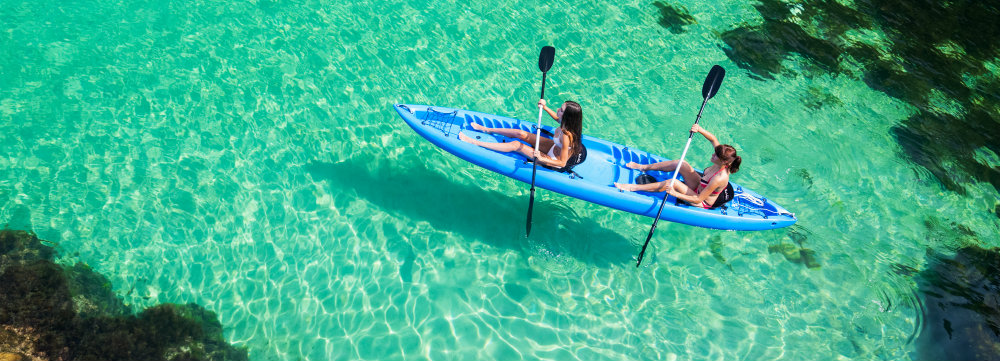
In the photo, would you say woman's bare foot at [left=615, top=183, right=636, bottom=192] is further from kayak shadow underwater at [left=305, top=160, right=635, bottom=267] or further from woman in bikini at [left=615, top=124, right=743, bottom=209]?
kayak shadow underwater at [left=305, top=160, right=635, bottom=267]

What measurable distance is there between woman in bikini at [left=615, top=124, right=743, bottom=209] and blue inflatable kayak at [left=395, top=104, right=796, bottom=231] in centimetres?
10

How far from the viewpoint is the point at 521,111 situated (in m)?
8.76

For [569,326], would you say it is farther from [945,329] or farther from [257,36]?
[257,36]

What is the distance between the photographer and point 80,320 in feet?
20.4

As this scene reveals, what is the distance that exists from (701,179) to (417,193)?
3605 millimetres

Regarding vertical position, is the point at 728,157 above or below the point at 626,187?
above

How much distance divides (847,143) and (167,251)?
32.0 ft

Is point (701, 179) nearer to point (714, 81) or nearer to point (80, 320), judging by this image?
point (714, 81)

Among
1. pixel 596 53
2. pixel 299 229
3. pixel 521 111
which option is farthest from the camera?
pixel 596 53

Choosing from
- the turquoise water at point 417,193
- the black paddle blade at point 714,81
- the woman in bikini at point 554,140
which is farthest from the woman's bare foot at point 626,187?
the black paddle blade at point 714,81

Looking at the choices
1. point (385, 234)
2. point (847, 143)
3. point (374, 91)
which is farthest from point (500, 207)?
point (847, 143)

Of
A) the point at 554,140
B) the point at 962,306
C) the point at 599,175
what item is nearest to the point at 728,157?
the point at 599,175

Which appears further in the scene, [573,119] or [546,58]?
[546,58]

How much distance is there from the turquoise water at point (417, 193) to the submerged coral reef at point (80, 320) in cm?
19
